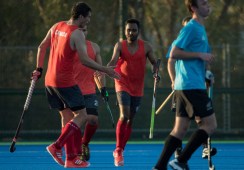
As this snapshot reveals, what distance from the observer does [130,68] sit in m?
14.3

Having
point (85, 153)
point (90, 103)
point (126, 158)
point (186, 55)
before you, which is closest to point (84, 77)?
point (90, 103)

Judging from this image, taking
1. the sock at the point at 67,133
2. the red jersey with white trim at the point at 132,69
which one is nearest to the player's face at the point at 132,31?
the red jersey with white trim at the point at 132,69

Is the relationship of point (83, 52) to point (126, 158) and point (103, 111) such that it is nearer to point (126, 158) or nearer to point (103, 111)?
point (126, 158)

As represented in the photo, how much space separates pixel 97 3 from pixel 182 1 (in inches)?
81.3

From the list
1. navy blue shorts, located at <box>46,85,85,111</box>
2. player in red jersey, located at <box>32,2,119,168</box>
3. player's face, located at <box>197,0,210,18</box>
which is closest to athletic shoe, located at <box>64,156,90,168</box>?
player in red jersey, located at <box>32,2,119,168</box>

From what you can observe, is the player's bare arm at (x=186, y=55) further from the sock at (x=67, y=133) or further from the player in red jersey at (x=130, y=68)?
the player in red jersey at (x=130, y=68)

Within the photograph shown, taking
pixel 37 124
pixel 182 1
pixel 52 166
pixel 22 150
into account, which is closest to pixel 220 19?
pixel 182 1

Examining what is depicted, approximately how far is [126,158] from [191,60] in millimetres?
4736

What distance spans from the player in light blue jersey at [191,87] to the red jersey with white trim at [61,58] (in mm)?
2028

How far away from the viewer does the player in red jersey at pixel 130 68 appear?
14109mm

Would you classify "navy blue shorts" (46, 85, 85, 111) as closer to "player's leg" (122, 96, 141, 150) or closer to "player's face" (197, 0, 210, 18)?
"player's leg" (122, 96, 141, 150)

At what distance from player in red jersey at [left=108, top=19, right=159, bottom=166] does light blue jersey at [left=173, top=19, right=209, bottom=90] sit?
12.0ft

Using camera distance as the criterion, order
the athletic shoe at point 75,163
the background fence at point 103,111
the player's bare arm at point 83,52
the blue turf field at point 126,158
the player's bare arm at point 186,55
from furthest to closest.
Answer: the background fence at point 103,111 < the blue turf field at point 126,158 < the athletic shoe at point 75,163 < the player's bare arm at point 83,52 < the player's bare arm at point 186,55

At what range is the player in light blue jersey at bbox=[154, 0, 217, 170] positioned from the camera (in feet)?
33.7
